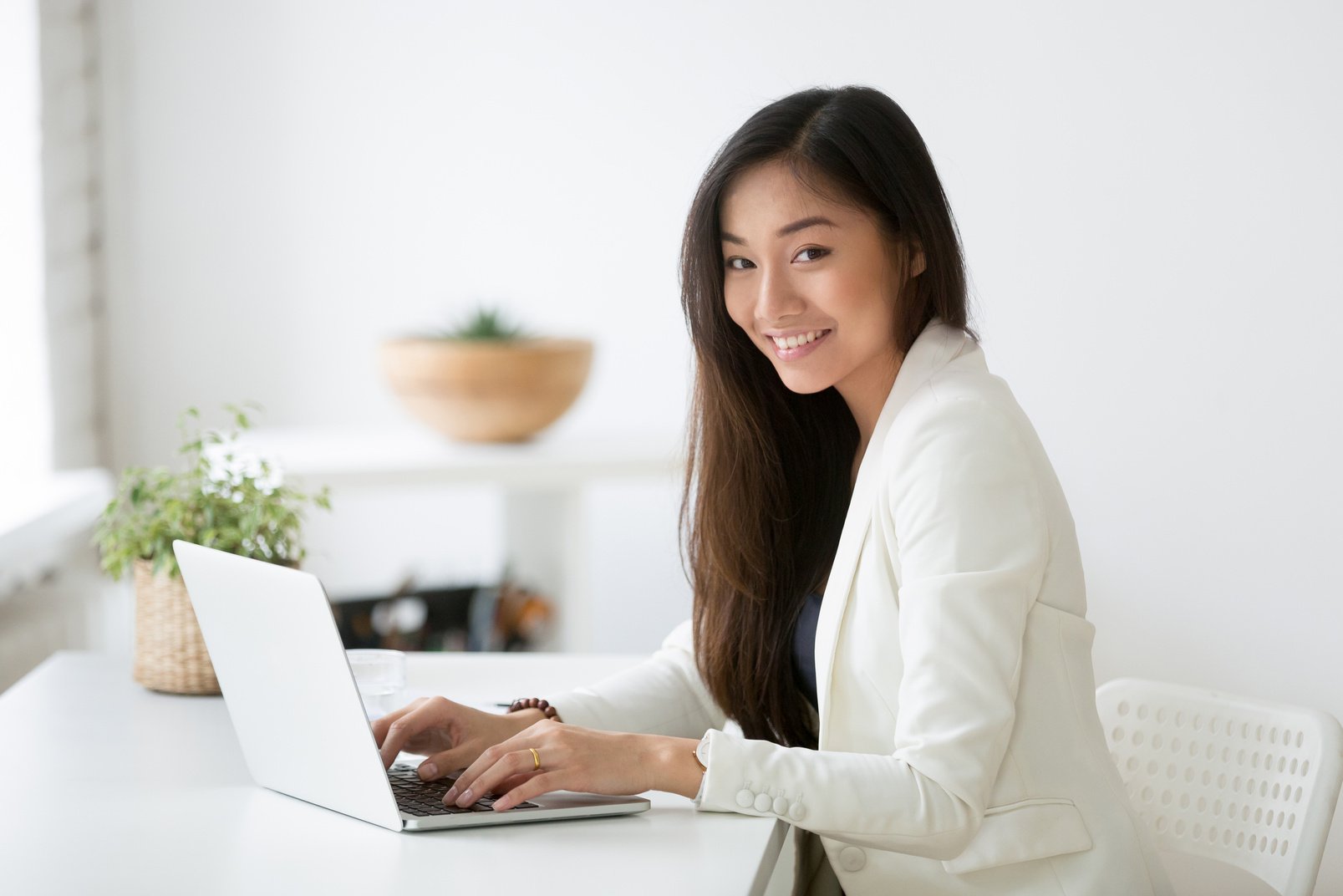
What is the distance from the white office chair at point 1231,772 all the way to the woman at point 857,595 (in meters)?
0.19

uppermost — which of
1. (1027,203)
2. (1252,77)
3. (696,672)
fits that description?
(1252,77)

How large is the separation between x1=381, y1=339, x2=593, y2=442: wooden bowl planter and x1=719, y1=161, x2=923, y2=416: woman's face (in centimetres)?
124

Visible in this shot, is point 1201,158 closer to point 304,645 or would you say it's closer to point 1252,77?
point 1252,77

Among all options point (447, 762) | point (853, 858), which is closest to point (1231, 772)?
point (853, 858)

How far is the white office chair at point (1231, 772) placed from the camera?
53.6 inches

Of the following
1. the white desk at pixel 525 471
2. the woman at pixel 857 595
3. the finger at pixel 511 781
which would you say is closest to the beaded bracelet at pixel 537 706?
the woman at pixel 857 595

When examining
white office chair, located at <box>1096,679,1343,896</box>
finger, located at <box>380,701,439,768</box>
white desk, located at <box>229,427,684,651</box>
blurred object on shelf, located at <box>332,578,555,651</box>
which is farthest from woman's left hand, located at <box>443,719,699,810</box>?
blurred object on shelf, located at <box>332,578,555,651</box>

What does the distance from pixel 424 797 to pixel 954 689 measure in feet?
1.51

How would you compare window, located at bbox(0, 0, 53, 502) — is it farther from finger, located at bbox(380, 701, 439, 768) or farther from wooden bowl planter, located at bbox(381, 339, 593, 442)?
finger, located at bbox(380, 701, 439, 768)

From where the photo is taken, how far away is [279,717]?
1.15m

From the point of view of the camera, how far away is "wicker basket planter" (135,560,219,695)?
155 cm

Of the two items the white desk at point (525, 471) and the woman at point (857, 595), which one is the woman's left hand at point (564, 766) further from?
the white desk at point (525, 471)

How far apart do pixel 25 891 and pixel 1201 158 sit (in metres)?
2.06

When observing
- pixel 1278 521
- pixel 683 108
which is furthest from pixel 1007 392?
pixel 683 108
